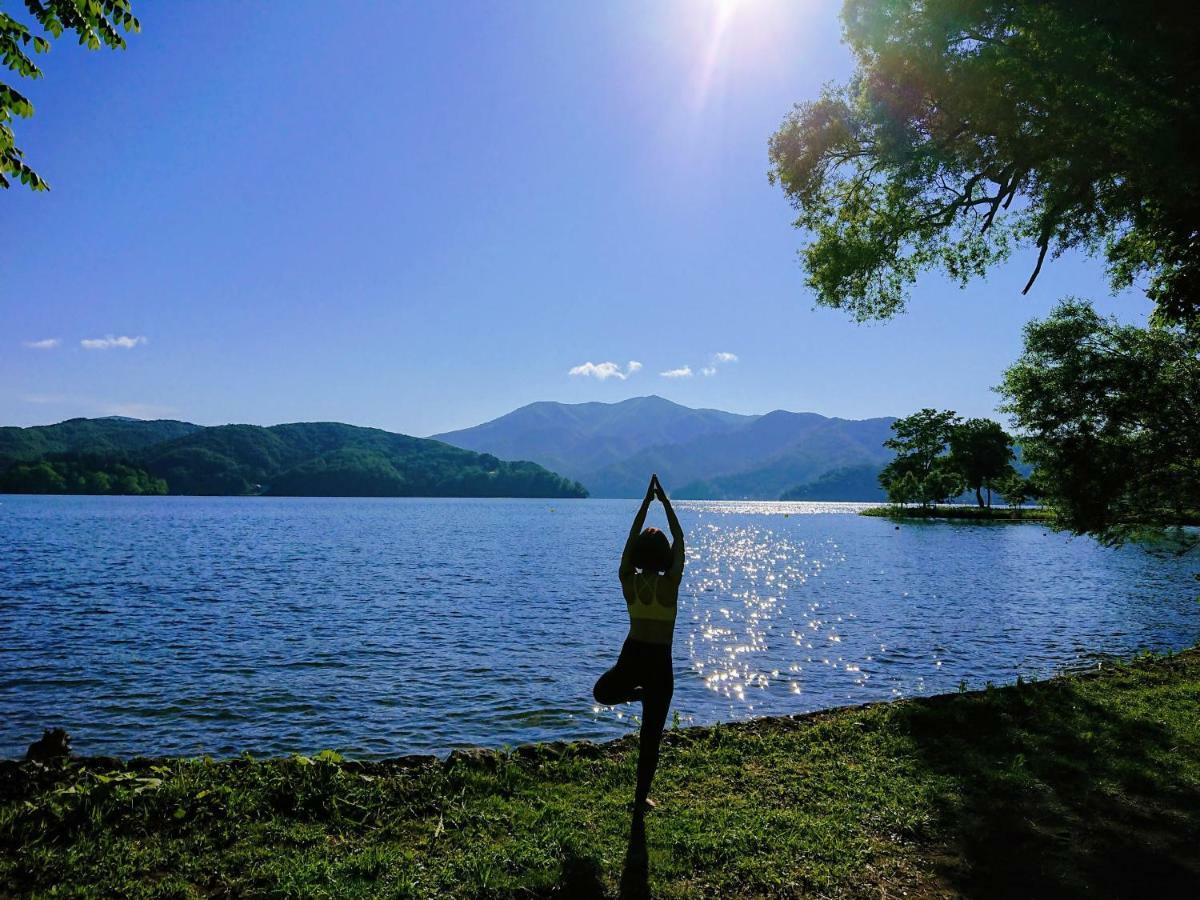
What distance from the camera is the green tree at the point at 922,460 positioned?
136 meters

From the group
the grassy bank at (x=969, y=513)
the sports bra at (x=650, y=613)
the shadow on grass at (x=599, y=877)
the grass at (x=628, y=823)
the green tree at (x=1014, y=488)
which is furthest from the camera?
the grassy bank at (x=969, y=513)

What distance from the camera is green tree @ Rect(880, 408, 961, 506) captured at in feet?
445

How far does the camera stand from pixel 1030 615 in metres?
33.8

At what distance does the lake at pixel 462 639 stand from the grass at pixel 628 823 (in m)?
5.38

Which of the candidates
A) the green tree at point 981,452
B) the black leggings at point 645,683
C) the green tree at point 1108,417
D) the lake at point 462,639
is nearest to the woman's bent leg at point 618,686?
the black leggings at point 645,683

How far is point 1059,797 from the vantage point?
9.47 meters

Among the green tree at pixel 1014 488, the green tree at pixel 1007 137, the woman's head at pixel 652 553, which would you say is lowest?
the woman's head at pixel 652 553

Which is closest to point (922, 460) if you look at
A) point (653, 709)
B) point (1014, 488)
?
point (1014, 488)

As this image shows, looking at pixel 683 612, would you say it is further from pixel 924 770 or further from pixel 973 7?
pixel 973 7

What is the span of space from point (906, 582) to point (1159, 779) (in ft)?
130

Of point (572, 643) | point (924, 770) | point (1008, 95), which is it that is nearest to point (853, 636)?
point (572, 643)

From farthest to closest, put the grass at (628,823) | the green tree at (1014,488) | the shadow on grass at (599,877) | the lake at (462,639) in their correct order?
1. the green tree at (1014,488)
2. the lake at (462,639)
3. the grass at (628,823)
4. the shadow on grass at (599,877)

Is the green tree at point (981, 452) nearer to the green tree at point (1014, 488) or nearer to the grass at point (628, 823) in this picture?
the green tree at point (1014, 488)

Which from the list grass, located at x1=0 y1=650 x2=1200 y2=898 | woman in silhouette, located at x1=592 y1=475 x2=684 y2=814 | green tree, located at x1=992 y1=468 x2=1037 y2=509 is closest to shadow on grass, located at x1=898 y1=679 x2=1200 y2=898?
grass, located at x1=0 y1=650 x2=1200 y2=898
